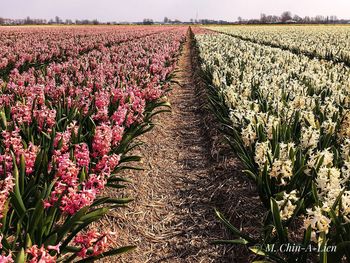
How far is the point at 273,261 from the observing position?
296cm

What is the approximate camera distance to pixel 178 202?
4438 mm

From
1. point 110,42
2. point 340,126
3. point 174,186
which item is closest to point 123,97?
point 174,186

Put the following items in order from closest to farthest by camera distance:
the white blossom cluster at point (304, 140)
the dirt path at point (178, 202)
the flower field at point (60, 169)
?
the flower field at point (60, 169)
the white blossom cluster at point (304, 140)
the dirt path at point (178, 202)

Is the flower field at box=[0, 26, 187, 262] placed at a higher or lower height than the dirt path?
higher

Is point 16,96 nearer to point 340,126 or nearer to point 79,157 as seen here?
point 79,157

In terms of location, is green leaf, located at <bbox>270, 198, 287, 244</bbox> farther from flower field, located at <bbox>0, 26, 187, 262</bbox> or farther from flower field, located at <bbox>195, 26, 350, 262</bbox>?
flower field, located at <bbox>0, 26, 187, 262</bbox>

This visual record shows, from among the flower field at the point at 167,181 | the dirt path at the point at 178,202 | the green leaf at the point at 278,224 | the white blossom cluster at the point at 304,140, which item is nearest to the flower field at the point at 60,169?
the flower field at the point at 167,181

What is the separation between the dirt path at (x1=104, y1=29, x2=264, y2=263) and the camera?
3.53 m

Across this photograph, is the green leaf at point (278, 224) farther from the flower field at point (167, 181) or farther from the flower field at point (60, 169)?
the flower field at point (60, 169)

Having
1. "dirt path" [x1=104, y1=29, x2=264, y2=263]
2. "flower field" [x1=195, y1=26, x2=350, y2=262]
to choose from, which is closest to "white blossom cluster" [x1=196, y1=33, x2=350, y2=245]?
"flower field" [x1=195, y1=26, x2=350, y2=262]

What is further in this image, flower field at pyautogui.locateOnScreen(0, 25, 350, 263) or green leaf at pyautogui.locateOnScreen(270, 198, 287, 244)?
green leaf at pyautogui.locateOnScreen(270, 198, 287, 244)

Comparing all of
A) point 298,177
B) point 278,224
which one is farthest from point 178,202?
point 278,224

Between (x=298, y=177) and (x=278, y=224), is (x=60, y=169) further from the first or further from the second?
(x=298, y=177)

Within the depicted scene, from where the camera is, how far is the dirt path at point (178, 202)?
3.53m
